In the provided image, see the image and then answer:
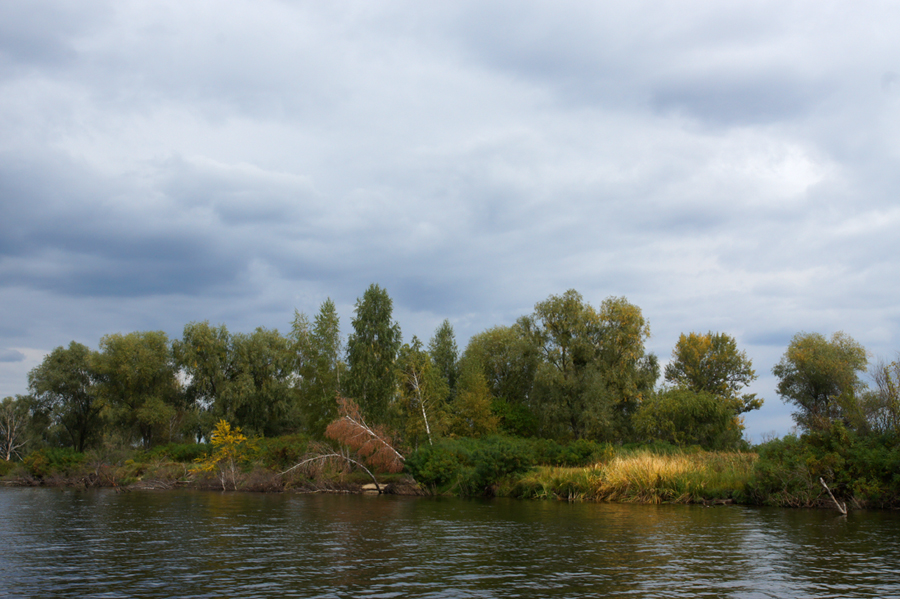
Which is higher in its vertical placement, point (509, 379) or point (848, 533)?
point (509, 379)

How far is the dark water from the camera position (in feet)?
38.1

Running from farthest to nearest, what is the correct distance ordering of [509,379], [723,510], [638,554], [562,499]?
1. [509,379]
2. [562,499]
3. [723,510]
4. [638,554]

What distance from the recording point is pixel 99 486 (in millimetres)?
49750

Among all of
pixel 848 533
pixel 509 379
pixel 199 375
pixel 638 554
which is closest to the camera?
pixel 638 554

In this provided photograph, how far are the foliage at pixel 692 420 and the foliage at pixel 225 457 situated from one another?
3476 centimetres

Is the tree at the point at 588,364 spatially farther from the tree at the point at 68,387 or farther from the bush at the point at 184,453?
the tree at the point at 68,387

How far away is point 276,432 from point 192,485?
2585 cm

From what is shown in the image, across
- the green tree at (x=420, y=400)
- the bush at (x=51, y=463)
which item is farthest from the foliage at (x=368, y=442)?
the bush at (x=51, y=463)

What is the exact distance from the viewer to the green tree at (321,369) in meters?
58.8

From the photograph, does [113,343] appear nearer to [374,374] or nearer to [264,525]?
[374,374]

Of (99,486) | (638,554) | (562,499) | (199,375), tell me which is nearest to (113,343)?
(199,375)

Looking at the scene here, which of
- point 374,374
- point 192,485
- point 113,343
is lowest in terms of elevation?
point 192,485

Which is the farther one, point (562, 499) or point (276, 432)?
point (276, 432)

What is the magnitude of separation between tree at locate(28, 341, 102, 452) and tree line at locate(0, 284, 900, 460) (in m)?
0.17
